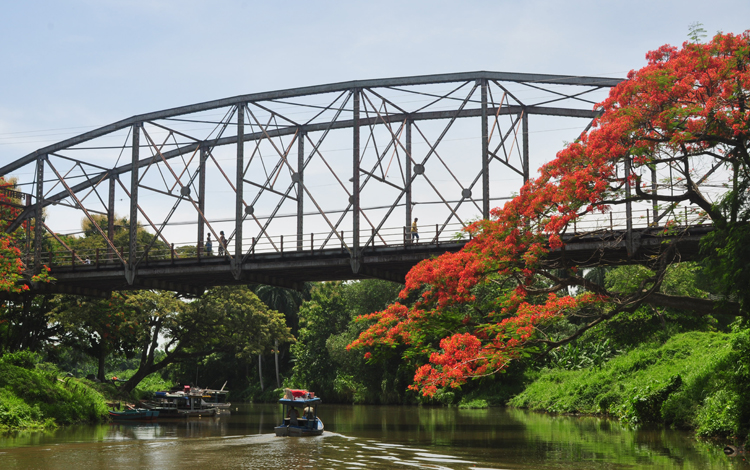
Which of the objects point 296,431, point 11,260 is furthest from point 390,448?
point 11,260

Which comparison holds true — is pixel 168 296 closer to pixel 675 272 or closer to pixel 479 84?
pixel 479 84

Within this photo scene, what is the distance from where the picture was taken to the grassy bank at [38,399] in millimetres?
31500

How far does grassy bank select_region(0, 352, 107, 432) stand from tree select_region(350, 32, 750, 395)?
19192mm

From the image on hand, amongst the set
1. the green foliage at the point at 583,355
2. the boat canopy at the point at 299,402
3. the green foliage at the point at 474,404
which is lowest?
the green foliage at the point at 474,404

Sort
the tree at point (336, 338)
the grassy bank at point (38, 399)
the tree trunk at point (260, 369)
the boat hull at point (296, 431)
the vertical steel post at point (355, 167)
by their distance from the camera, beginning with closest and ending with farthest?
the boat hull at point (296, 431)
the grassy bank at point (38, 399)
the vertical steel post at point (355, 167)
the tree at point (336, 338)
the tree trunk at point (260, 369)

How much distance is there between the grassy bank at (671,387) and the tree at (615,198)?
2136 mm

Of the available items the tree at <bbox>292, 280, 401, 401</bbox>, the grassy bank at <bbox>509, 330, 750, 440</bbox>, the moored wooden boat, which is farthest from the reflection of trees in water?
the tree at <bbox>292, 280, 401, 401</bbox>

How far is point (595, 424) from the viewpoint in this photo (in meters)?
30.2

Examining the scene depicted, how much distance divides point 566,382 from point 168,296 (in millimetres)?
25475

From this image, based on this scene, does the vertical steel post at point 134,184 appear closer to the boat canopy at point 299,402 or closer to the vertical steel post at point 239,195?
the vertical steel post at point 239,195

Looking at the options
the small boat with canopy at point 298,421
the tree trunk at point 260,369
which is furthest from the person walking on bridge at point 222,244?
the tree trunk at point 260,369

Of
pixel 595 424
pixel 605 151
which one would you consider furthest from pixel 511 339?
pixel 595 424

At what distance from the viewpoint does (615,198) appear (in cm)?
2112

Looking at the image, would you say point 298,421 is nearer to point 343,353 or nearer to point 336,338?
point 343,353
